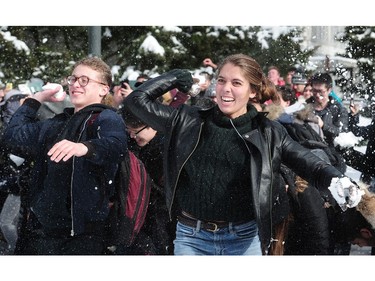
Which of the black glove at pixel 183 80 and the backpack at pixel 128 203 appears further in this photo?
the backpack at pixel 128 203

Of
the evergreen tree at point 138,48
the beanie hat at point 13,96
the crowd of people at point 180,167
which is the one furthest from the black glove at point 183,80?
the evergreen tree at point 138,48

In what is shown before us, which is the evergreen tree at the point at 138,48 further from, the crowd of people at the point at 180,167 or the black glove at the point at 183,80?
the black glove at the point at 183,80

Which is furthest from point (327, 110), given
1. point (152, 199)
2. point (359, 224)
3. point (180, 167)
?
point (180, 167)

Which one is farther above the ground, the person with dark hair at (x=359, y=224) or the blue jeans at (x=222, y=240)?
the blue jeans at (x=222, y=240)

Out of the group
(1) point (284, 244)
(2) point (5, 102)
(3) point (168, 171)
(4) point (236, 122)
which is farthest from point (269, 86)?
(2) point (5, 102)

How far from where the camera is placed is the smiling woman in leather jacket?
124 inches

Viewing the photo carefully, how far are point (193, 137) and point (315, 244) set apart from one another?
1.91 m

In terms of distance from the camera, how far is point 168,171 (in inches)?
130

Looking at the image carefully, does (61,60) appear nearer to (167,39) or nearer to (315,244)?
(167,39)


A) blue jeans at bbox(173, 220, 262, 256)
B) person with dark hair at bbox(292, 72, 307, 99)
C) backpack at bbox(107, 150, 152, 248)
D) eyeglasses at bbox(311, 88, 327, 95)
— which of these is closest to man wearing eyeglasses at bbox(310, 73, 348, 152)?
eyeglasses at bbox(311, 88, 327, 95)

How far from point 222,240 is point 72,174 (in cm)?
88

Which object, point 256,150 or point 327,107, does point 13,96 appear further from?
point 256,150

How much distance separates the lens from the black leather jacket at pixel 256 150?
316 cm

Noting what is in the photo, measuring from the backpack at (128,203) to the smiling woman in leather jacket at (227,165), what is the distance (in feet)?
2.27
